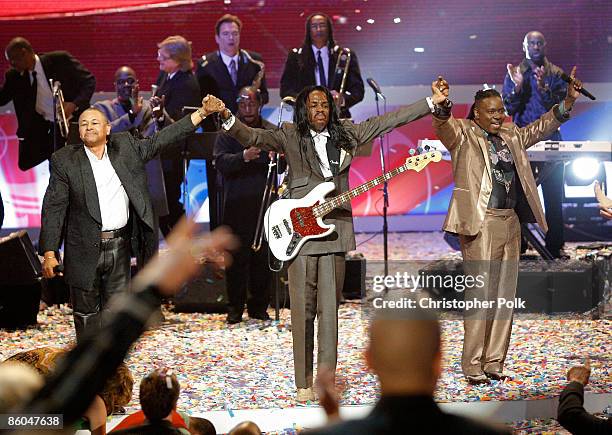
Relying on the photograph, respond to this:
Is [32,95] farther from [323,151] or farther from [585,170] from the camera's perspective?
[585,170]

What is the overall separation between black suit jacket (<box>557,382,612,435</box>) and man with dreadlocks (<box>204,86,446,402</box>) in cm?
243

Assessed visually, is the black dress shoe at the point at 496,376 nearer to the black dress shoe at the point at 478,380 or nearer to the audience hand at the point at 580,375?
the black dress shoe at the point at 478,380

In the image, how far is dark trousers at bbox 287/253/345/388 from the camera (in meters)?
6.60

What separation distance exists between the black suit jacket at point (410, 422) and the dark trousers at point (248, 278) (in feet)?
21.9

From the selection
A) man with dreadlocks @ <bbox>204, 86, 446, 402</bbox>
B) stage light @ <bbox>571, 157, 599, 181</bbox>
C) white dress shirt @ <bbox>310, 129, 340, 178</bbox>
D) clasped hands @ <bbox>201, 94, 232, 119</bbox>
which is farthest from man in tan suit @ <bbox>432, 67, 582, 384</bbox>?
stage light @ <bbox>571, 157, 599, 181</bbox>

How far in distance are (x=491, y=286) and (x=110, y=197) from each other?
8.90ft

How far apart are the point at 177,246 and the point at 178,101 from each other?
7.59 metres

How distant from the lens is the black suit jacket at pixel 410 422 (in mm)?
2414

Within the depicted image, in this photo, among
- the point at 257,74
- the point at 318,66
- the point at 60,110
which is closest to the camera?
the point at 60,110

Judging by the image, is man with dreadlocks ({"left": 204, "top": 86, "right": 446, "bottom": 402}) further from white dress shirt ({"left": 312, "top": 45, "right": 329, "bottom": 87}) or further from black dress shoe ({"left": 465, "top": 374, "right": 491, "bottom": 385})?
white dress shirt ({"left": 312, "top": 45, "right": 329, "bottom": 87})

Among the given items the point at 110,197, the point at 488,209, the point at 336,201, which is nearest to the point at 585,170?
the point at 488,209

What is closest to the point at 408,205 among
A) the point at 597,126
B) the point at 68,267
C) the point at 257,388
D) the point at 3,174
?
the point at 597,126

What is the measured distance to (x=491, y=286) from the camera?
280 inches

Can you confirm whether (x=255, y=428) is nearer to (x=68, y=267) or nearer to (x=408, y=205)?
(x=68, y=267)
